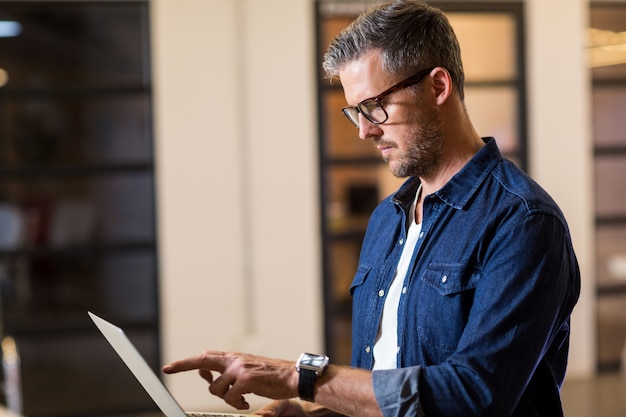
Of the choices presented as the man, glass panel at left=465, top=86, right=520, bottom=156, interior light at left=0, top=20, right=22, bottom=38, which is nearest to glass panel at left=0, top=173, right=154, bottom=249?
interior light at left=0, top=20, right=22, bottom=38

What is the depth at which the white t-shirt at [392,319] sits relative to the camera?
167 cm

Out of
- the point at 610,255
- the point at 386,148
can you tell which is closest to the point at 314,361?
the point at 386,148

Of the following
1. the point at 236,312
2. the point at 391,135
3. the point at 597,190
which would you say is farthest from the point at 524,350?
the point at 597,190

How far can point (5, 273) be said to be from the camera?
17.3 feet

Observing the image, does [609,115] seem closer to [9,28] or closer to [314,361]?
[9,28]

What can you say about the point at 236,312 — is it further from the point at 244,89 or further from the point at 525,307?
the point at 525,307

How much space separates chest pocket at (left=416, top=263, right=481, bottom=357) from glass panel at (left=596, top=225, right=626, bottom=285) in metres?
4.93

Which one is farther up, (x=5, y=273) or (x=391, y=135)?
(x=391, y=135)

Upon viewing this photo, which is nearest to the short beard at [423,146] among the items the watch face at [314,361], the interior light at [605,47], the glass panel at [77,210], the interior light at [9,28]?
the watch face at [314,361]

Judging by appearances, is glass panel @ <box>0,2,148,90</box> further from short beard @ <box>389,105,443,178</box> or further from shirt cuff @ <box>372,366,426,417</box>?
shirt cuff @ <box>372,366,426,417</box>

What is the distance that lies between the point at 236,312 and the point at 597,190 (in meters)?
2.71

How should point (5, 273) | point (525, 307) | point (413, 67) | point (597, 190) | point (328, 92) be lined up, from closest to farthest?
point (525, 307), point (413, 67), point (5, 273), point (328, 92), point (597, 190)

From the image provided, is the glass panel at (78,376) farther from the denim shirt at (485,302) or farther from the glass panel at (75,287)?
the denim shirt at (485,302)

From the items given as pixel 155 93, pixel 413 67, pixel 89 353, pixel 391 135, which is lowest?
pixel 89 353
